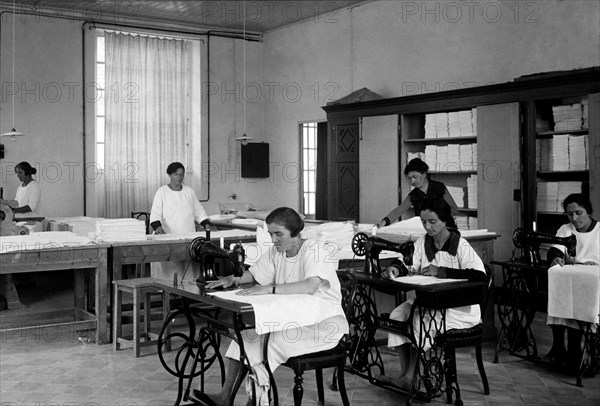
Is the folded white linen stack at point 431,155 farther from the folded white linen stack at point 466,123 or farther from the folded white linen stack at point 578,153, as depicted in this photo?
the folded white linen stack at point 578,153

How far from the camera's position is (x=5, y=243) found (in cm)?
546

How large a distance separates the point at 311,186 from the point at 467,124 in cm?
405

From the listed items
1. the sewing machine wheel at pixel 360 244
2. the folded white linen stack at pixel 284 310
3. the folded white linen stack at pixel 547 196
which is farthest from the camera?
the folded white linen stack at pixel 547 196

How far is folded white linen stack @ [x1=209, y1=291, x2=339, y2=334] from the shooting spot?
334 centimetres

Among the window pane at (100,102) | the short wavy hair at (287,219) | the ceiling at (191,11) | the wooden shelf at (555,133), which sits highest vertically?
the ceiling at (191,11)

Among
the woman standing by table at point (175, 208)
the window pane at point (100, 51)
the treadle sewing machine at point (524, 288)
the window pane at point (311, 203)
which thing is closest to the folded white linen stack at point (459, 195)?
the treadle sewing machine at point (524, 288)

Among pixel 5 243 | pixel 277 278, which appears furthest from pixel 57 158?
pixel 277 278

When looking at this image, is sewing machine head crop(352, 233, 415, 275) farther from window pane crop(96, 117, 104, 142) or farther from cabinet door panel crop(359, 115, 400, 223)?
window pane crop(96, 117, 104, 142)

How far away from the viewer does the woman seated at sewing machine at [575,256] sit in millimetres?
4926

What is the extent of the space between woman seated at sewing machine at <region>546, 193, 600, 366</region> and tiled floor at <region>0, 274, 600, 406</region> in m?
0.18

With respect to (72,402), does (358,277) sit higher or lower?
higher

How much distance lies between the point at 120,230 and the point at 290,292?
3017 millimetres

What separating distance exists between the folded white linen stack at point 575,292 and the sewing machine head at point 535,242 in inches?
7.0

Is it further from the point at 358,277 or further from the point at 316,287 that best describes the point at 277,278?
the point at 358,277
